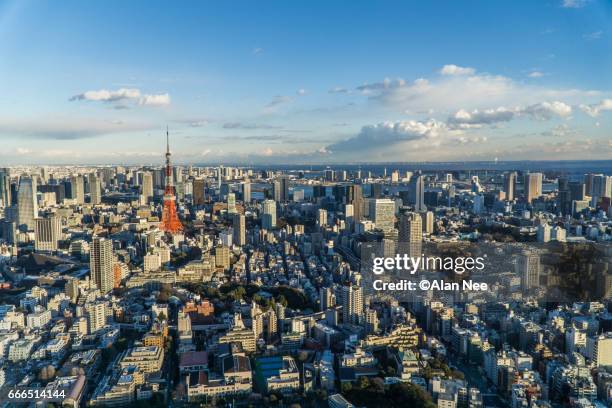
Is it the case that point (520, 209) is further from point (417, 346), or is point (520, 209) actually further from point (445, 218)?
point (417, 346)

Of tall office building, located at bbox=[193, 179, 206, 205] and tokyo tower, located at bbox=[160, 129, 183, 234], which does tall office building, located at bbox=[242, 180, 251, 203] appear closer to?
tall office building, located at bbox=[193, 179, 206, 205]

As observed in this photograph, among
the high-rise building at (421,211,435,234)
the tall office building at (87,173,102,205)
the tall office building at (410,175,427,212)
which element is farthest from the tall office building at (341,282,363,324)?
the tall office building at (87,173,102,205)

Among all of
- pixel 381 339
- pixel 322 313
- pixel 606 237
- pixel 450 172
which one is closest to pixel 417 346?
pixel 381 339

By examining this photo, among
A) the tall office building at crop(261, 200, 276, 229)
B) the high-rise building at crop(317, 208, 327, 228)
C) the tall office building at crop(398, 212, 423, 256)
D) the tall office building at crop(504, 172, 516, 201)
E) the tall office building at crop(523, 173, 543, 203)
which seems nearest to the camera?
the tall office building at crop(398, 212, 423, 256)

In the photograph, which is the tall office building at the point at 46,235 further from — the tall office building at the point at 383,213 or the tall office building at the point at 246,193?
the tall office building at the point at 246,193

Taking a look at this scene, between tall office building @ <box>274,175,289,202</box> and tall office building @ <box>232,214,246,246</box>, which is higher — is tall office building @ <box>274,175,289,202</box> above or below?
above

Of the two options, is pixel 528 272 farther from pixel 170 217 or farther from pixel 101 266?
pixel 170 217

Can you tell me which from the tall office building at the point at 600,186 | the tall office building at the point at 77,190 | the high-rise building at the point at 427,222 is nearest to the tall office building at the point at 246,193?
the tall office building at the point at 77,190
